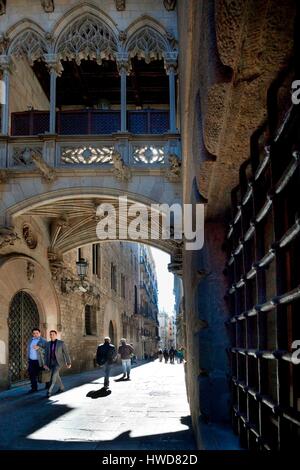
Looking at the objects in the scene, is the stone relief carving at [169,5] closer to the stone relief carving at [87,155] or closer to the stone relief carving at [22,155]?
the stone relief carving at [87,155]

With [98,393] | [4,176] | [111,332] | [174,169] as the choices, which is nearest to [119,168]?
[174,169]

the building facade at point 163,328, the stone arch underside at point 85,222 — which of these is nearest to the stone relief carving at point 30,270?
the stone arch underside at point 85,222

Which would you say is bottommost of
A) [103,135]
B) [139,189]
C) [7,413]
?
[7,413]

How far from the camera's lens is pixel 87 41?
10750 millimetres

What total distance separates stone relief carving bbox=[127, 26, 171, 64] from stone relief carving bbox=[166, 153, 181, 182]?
2335mm

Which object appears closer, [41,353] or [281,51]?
[281,51]

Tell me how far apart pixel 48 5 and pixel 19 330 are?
7245 millimetres

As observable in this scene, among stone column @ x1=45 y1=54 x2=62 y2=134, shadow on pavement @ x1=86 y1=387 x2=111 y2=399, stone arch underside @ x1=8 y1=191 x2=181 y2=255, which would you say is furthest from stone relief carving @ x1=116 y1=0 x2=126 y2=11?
shadow on pavement @ x1=86 y1=387 x2=111 y2=399

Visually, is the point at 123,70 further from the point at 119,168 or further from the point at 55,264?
the point at 55,264

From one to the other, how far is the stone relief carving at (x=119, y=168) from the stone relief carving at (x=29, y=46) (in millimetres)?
2924

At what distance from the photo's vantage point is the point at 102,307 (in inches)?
822
